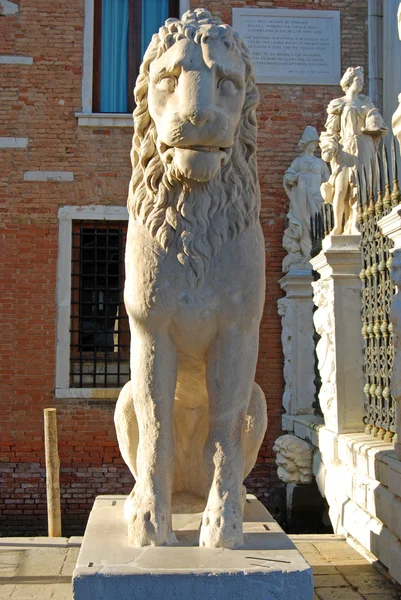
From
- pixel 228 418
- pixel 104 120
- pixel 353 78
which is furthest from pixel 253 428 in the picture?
pixel 104 120

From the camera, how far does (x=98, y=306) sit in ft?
26.3

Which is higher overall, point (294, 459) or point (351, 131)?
point (351, 131)

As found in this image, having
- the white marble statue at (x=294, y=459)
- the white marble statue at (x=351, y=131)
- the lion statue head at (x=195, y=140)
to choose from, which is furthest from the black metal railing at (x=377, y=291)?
the lion statue head at (x=195, y=140)

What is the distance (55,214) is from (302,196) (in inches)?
113

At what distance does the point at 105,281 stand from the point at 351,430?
3.97 metres

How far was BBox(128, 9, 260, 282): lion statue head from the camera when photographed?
2402 mm

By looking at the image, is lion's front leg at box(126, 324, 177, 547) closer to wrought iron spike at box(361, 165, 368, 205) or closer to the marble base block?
the marble base block

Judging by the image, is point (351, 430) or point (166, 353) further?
point (351, 430)

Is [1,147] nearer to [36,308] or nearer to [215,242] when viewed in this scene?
[36,308]

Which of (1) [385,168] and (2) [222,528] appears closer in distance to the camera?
(2) [222,528]

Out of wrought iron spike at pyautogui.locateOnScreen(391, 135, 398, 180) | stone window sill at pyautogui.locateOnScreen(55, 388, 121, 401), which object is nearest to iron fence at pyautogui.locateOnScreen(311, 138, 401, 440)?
wrought iron spike at pyautogui.locateOnScreen(391, 135, 398, 180)

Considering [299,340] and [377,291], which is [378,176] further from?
[299,340]

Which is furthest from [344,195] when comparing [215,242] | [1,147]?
[1,147]

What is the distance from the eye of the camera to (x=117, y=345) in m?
7.76
